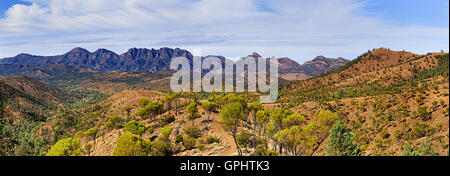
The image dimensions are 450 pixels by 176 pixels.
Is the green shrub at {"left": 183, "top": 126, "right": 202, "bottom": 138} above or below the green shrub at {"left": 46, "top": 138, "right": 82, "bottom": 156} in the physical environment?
below

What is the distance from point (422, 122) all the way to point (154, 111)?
57053 mm

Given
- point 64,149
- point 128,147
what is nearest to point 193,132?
point 128,147

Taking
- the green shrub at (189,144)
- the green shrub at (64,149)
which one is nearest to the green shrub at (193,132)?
the green shrub at (189,144)

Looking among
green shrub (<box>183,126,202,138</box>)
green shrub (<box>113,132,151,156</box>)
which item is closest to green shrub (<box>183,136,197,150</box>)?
green shrub (<box>183,126,202,138</box>)

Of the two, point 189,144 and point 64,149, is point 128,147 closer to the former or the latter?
point 64,149

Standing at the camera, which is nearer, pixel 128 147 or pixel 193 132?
pixel 128 147

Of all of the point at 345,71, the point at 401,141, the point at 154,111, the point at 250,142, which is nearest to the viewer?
the point at 250,142

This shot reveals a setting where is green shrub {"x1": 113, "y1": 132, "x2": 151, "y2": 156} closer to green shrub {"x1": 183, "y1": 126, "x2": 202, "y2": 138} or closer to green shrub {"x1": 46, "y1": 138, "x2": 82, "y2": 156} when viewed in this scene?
green shrub {"x1": 46, "y1": 138, "x2": 82, "y2": 156}

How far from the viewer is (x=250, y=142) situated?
32.8 metres

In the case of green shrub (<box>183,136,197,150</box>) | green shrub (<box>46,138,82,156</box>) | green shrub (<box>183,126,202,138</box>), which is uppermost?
green shrub (<box>46,138,82,156</box>)

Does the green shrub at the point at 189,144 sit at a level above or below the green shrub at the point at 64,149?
below

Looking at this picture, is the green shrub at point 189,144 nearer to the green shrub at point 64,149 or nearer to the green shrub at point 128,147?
the green shrub at point 128,147
